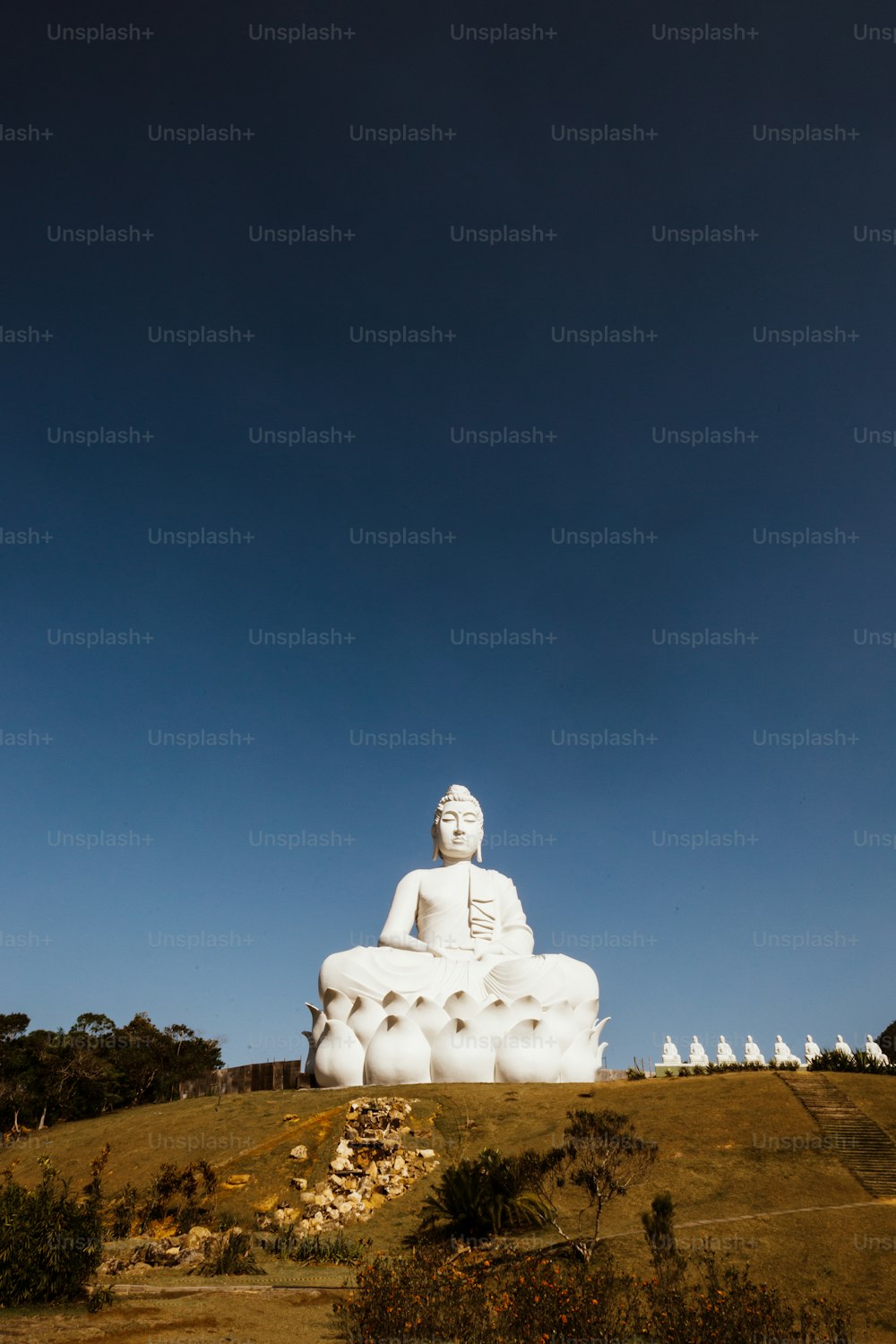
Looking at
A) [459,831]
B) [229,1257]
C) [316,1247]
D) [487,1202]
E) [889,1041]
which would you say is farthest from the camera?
[889,1041]

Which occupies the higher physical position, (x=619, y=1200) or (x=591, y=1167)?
(x=591, y=1167)

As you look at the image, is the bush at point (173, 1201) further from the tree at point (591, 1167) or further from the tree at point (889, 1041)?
the tree at point (889, 1041)

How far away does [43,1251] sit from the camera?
9.14 m

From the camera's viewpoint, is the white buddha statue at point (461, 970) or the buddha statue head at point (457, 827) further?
the buddha statue head at point (457, 827)

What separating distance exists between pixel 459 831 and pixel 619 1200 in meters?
12.2

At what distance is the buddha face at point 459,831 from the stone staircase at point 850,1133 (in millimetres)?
9298

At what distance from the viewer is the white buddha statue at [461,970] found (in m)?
20.0

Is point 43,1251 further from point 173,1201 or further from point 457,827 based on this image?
point 457,827

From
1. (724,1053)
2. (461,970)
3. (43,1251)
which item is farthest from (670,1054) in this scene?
(43,1251)

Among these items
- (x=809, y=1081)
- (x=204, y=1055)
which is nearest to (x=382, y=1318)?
(x=809, y=1081)

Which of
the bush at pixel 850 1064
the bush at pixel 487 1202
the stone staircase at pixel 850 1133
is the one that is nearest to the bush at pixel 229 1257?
the bush at pixel 487 1202

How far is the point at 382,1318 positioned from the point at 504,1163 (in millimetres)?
4825

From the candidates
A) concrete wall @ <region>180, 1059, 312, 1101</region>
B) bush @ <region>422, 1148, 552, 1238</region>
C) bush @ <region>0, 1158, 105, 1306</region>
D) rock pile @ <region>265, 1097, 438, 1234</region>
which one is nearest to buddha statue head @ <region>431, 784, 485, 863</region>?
concrete wall @ <region>180, 1059, 312, 1101</region>

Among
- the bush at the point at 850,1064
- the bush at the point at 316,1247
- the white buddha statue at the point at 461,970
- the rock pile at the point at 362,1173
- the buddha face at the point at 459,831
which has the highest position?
the buddha face at the point at 459,831
